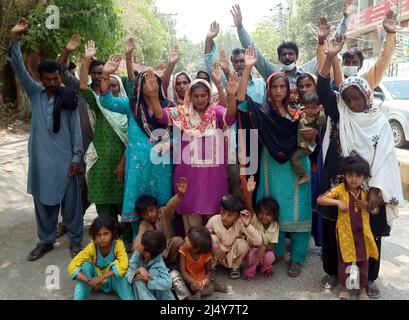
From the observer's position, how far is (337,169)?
3.05 metres

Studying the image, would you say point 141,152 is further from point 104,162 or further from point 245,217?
point 245,217

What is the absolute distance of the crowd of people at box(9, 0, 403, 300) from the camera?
2.83m

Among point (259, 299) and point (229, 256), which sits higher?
point (229, 256)

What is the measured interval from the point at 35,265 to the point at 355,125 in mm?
2820

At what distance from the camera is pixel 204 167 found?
324 cm

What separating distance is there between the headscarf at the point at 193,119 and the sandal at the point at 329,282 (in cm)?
142

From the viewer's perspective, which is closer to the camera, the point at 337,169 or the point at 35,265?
the point at 337,169

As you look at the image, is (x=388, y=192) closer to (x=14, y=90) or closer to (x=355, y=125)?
(x=355, y=125)

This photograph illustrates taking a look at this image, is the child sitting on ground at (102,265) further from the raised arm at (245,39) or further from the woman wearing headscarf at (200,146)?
the raised arm at (245,39)

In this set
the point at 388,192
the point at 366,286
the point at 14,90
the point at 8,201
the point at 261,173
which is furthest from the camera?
the point at 14,90

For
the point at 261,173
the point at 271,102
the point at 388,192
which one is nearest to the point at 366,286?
the point at 388,192

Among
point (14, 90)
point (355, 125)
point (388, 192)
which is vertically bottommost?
point (388, 192)

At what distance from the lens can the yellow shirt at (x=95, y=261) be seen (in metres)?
2.76

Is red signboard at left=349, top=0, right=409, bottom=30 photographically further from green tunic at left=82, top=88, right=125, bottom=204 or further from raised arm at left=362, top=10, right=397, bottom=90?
green tunic at left=82, top=88, right=125, bottom=204
